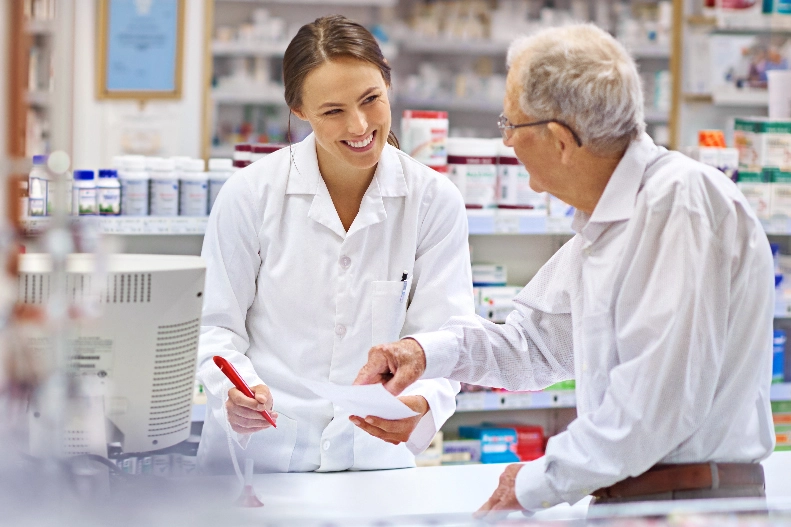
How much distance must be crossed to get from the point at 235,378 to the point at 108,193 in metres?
A: 1.43

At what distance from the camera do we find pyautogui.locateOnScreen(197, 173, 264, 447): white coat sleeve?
225cm

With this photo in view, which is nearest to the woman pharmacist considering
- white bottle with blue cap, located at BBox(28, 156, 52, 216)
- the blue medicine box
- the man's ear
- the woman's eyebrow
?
the woman's eyebrow

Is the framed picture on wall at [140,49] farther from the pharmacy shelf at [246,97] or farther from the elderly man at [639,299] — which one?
the elderly man at [639,299]

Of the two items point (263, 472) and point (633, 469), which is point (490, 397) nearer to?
point (263, 472)

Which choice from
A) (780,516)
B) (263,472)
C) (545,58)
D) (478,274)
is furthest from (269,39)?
(780,516)

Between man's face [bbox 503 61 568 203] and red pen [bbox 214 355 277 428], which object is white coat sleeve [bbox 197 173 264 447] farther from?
man's face [bbox 503 61 568 203]

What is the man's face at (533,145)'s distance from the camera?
1660 mm

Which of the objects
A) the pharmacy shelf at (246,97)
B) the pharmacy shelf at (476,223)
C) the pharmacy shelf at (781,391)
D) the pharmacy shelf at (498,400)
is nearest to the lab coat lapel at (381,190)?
the pharmacy shelf at (476,223)

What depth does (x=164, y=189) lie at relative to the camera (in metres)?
3.31

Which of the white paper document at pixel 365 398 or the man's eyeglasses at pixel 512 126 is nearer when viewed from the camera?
the man's eyeglasses at pixel 512 126

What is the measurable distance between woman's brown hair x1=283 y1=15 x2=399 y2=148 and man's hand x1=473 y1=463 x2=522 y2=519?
105 centimetres

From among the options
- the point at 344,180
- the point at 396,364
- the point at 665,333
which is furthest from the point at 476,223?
the point at 665,333

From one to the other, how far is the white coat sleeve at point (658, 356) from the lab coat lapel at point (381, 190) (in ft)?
2.98

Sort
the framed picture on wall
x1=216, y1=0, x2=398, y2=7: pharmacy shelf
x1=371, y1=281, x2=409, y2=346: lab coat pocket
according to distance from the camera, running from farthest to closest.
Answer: x1=216, y1=0, x2=398, y2=7: pharmacy shelf → the framed picture on wall → x1=371, y1=281, x2=409, y2=346: lab coat pocket
